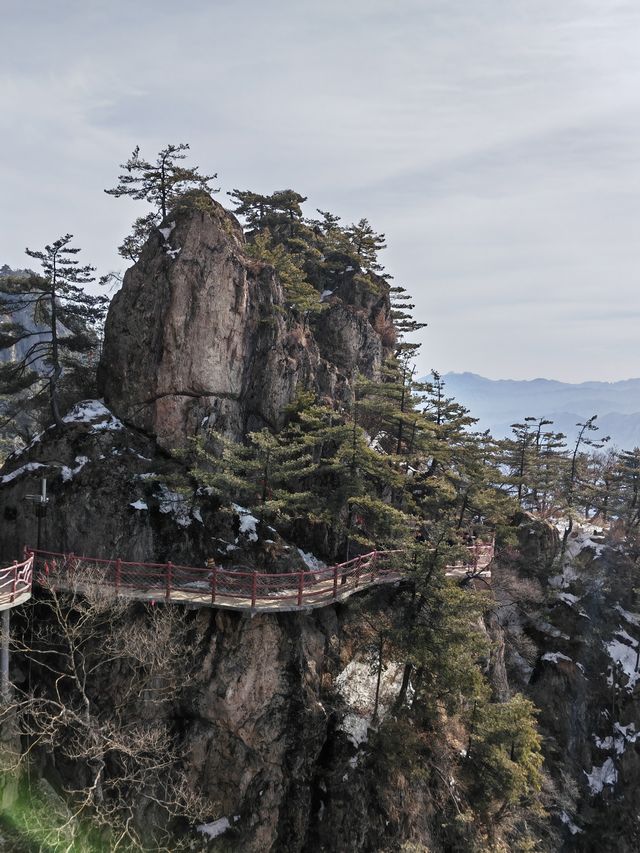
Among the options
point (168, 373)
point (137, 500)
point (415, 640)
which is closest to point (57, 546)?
point (137, 500)

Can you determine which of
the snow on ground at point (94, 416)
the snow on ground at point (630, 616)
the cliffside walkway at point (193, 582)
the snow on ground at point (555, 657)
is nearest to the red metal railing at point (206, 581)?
the cliffside walkway at point (193, 582)

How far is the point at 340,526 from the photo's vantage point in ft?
70.1

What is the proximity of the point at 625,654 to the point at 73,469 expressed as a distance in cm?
3475

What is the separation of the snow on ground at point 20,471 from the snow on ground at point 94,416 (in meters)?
2.30

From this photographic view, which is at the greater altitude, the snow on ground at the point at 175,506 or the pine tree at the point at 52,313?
the pine tree at the point at 52,313

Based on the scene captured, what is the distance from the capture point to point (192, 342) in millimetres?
24000

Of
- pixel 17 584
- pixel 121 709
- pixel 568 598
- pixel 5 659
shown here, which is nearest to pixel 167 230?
pixel 17 584

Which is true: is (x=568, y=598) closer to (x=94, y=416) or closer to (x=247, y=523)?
(x=247, y=523)

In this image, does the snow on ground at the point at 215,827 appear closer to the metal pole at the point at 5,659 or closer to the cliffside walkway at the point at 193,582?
the cliffside walkway at the point at 193,582

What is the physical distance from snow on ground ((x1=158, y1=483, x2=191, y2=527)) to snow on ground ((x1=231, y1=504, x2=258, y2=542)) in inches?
83.4

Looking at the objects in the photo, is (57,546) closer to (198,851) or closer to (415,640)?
(198,851)

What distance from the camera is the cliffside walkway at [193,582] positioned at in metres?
16.8

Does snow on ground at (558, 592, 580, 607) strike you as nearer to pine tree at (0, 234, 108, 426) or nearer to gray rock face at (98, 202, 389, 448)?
gray rock face at (98, 202, 389, 448)

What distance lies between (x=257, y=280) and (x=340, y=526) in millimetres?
14241
